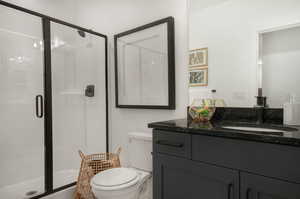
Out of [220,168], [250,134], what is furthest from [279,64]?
[220,168]

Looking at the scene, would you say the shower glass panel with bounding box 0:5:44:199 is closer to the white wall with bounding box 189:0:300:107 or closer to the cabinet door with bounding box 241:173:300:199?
the white wall with bounding box 189:0:300:107

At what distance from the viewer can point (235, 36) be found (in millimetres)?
1413

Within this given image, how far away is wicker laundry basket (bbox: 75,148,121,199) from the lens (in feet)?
5.70

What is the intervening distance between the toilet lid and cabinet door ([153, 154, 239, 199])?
0.89 feet

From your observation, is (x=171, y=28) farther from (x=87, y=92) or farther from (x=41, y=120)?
(x=41, y=120)

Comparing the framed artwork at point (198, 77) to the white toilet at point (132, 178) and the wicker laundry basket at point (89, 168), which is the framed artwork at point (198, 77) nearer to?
the white toilet at point (132, 178)

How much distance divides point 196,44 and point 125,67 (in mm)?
859

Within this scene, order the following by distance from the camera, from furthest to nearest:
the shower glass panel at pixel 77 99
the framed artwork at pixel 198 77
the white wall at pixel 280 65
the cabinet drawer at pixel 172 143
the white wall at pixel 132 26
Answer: the shower glass panel at pixel 77 99 → the white wall at pixel 132 26 → the framed artwork at pixel 198 77 → the white wall at pixel 280 65 → the cabinet drawer at pixel 172 143

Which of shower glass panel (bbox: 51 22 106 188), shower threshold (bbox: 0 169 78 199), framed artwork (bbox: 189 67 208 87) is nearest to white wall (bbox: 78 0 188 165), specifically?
framed artwork (bbox: 189 67 208 87)

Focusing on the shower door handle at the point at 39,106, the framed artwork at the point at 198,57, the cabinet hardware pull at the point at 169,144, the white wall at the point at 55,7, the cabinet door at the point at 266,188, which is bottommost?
the cabinet door at the point at 266,188

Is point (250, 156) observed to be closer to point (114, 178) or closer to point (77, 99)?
point (114, 178)

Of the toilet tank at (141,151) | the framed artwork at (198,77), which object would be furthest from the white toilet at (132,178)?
the framed artwork at (198,77)

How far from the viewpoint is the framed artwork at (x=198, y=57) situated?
1536 millimetres

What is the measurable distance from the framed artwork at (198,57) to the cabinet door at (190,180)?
33.5 inches
